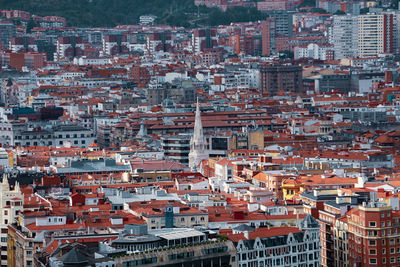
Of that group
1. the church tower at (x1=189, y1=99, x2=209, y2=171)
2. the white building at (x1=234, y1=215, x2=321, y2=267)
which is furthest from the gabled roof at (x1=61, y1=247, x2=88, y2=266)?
the church tower at (x1=189, y1=99, x2=209, y2=171)

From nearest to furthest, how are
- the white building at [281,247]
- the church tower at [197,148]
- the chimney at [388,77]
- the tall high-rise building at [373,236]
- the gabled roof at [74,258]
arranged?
the gabled roof at [74,258] → the white building at [281,247] → the tall high-rise building at [373,236] → the church tower at [197,148] → the chimney at [388,77]

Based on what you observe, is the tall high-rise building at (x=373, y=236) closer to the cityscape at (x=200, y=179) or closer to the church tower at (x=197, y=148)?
the cityscape at (x=200, y=179)

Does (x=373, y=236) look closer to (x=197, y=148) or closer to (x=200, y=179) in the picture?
(x=200, y=179)

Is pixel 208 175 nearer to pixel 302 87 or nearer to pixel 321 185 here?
pixel 321 185

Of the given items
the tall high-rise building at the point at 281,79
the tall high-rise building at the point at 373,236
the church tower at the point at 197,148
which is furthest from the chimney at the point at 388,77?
the tall high-rise building at the point at 373,236

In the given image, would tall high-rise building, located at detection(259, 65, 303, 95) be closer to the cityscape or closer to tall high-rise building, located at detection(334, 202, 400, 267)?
the cityscape

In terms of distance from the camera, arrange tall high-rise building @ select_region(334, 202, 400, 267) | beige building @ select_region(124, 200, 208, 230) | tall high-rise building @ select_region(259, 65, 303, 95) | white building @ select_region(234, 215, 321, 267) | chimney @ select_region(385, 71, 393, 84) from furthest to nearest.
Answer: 1. chimney @ select_region(385, 71, 393, 84)
2. tall high-rise building @ select_region(259, 65, 303, 95)
3. beige building @ select_region(124, 200, 208, 230)
4. tall high-rise building @ select_region(334, 202, 400, 267)
5. white building @ select_region(234, 215, 321, 267)

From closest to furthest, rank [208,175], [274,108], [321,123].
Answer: [208,175] < [321,123] < [274,108]

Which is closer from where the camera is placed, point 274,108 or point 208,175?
point 208,175

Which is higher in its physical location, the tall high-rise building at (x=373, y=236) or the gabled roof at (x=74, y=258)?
the gabled roof at (x=74, y=258)

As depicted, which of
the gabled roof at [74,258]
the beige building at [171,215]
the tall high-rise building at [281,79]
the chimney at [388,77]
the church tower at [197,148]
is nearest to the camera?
the gabled roof at [74,258]

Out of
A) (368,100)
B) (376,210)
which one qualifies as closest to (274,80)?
(368,100)
